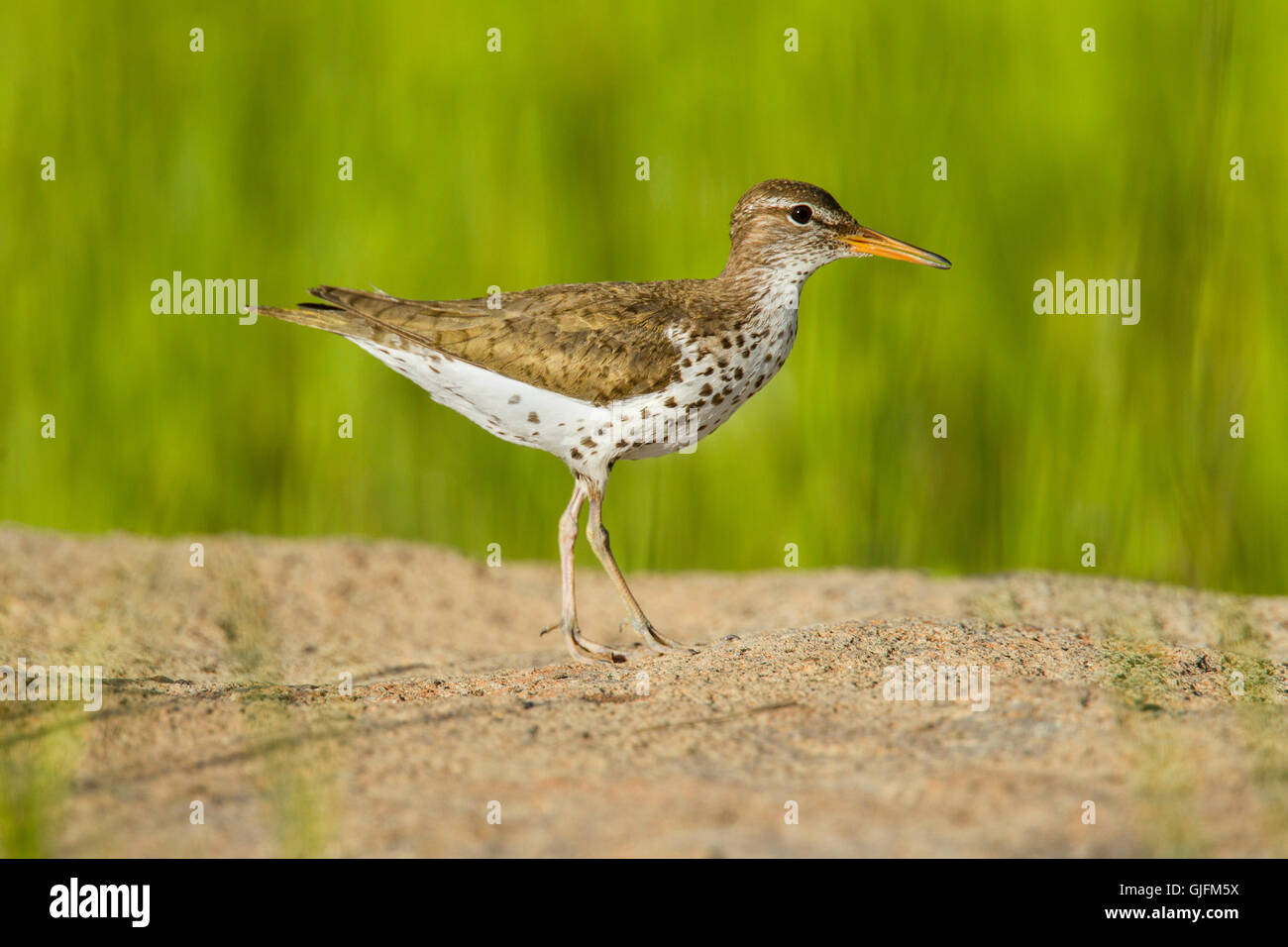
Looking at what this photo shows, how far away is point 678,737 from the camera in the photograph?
396 centimetres

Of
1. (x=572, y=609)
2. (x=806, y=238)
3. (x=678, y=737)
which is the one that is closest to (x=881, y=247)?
(x=806, y=238)

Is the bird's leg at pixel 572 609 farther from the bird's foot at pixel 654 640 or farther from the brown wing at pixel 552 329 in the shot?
the brown wing at pixel 552 329

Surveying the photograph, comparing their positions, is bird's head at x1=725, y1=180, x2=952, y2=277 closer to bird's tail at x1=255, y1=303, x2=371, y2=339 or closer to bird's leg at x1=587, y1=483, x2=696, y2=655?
bird's leg at x1=587, y1=483, x2=696, y2=655

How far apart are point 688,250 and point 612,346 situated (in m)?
2.78

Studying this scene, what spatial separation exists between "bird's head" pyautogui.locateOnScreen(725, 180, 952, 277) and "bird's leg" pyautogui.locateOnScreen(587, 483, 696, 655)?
Result: 1.47 m

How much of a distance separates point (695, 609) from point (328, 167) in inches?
171

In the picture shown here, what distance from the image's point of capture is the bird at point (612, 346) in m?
5.75

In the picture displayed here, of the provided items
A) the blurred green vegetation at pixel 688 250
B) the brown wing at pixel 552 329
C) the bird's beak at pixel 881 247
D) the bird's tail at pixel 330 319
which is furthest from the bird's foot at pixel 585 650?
the bird's beak at pixel 881 247

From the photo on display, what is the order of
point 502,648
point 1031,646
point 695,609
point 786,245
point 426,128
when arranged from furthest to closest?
point 426,128 < point 695,609 < point 502,648 < point 786,245 < point 1031,646

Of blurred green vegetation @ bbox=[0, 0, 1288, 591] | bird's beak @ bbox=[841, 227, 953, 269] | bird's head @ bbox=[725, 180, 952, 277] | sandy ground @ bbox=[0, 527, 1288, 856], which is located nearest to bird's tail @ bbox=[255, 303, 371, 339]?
sandy ground @ bbox=[0, 527, 1288, 856]

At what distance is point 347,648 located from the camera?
21.5ft
